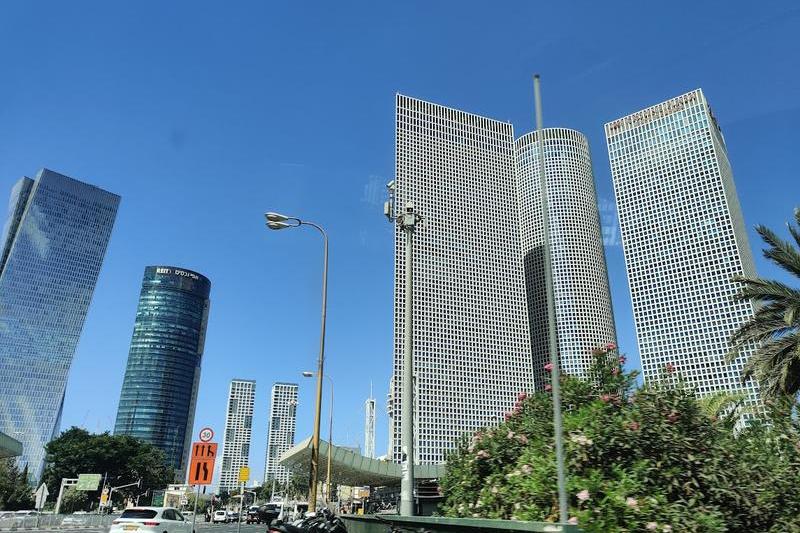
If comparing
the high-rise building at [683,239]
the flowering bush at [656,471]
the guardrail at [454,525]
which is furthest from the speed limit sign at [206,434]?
the high-rise building at [683,239]

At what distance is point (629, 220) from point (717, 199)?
2321 centimetres

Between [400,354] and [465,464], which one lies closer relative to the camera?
[465,464]

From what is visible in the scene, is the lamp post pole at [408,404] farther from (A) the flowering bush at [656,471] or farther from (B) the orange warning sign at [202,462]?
(B) the orange warning sign at [202,462]

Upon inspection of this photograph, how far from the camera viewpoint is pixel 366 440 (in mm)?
185625

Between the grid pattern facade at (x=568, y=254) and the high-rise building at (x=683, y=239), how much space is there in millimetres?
17807

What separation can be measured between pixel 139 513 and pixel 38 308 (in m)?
201

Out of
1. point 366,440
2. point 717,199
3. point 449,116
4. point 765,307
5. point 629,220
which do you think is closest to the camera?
point 765,307

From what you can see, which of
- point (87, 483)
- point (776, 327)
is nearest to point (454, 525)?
point (776, 327)

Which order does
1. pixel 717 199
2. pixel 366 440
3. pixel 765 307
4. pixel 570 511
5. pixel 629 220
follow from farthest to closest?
pixel 366 440 < pixel 629 220 < pixel 717 199 < pixel 765 307 < pixel 570 511

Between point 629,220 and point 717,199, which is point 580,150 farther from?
point 717,199

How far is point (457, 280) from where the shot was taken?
156 metres

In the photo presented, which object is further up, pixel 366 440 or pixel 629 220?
pixel 629 220

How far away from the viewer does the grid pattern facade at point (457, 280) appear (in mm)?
147000

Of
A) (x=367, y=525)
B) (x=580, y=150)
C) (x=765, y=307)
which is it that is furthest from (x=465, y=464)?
(x=580, y=150)
